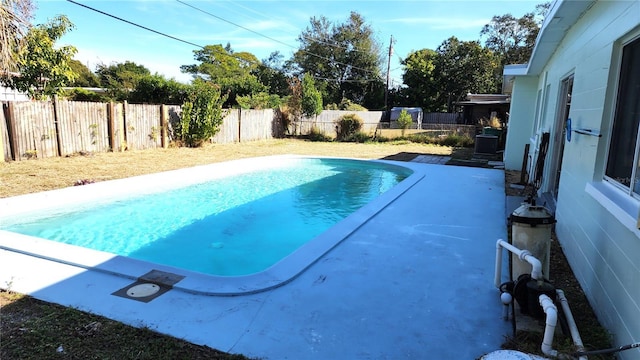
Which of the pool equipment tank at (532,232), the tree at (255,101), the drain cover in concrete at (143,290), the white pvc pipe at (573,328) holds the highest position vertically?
the tree at (255,101)

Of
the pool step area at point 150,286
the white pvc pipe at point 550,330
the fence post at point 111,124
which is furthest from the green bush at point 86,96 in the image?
the white pvc pipe at point 550,330

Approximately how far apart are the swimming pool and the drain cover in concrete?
220 mm

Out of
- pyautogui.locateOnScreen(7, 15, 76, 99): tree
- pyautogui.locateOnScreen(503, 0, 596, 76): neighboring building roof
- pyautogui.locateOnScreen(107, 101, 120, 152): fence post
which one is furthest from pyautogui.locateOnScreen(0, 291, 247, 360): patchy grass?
pyautogui.locateOnScreen(7, 15, 76, 99): tree

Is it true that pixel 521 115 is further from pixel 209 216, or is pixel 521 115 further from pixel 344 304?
pixel 344 304

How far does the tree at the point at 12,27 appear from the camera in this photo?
24.1ft

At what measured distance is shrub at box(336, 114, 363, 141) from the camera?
1894 centimetres

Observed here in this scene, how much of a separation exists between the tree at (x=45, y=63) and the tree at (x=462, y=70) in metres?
24.6

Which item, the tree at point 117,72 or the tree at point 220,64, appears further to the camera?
the tree at point 220,64

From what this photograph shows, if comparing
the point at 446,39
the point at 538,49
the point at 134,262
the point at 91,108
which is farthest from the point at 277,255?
the point at 446,39

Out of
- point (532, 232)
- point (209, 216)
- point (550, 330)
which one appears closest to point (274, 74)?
point (209, 216)

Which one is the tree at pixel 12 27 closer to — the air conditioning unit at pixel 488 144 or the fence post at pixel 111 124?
the fence post at pixel 111 124

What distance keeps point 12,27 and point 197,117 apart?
234 inches

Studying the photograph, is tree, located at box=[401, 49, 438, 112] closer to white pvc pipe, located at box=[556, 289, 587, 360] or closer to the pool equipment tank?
the pool equipment tank

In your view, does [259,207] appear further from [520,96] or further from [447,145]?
[447,145]
